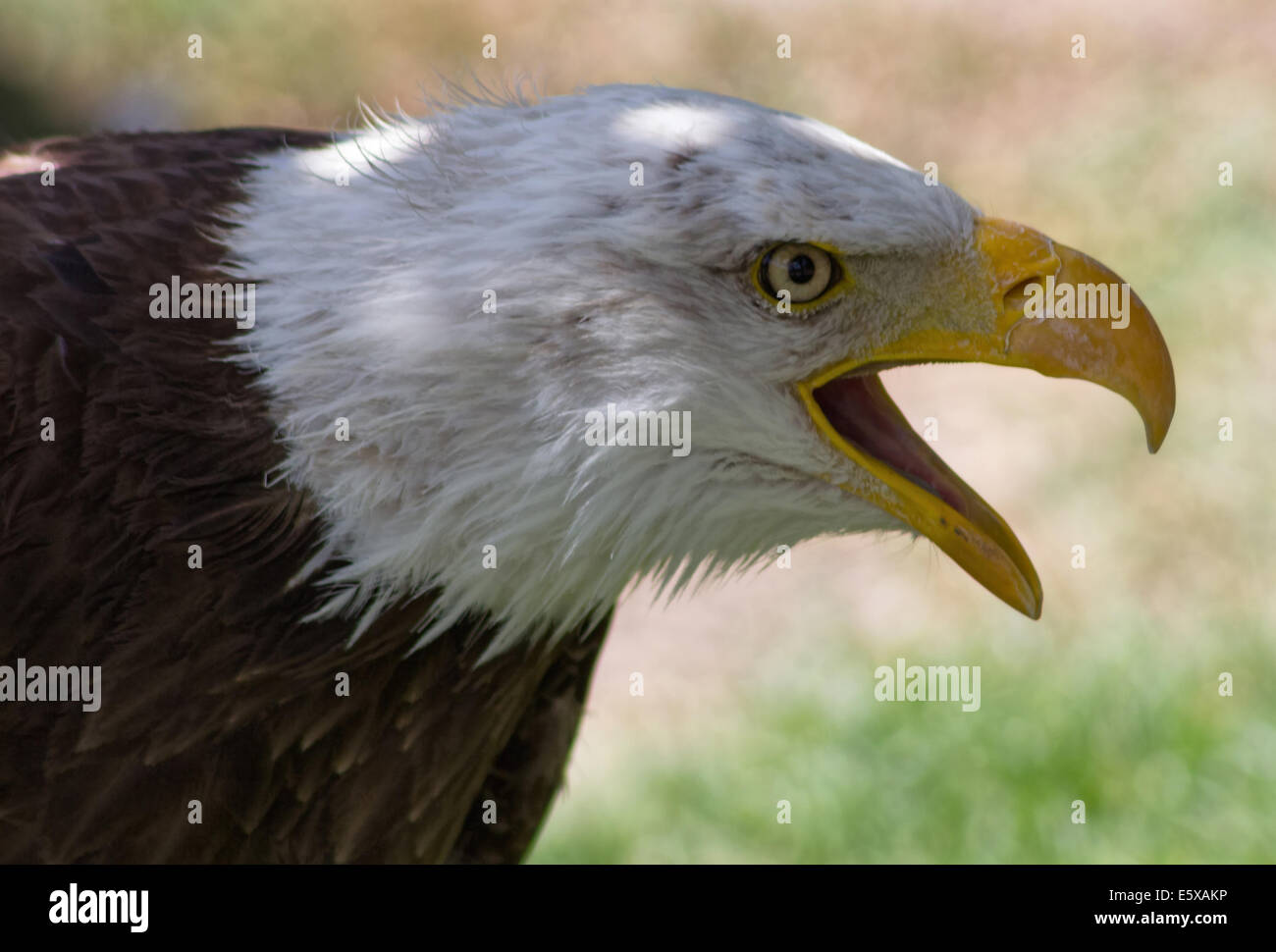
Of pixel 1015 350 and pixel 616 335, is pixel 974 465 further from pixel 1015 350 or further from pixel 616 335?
pixel 616 335

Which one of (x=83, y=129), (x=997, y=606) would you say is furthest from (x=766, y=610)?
(x=83, y=129)

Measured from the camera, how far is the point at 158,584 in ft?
7.91

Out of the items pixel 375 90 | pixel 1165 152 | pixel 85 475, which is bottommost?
pixel 85 475

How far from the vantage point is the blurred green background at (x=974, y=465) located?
15.0ft

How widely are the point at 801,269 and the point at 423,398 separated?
24.4 inches

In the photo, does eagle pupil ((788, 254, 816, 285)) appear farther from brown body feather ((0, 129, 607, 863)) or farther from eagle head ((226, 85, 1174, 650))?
brown body feather ((0, 129, 607, 863))

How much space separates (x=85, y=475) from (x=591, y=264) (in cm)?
85

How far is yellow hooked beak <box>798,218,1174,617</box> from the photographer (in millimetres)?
2492

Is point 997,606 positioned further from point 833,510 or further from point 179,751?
point 179,751

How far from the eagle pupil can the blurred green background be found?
0.64 meters

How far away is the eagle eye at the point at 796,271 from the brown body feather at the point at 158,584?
30.6 inches

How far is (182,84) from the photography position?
733 centimetres

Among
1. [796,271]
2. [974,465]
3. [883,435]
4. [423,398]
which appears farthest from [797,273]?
[974,465]

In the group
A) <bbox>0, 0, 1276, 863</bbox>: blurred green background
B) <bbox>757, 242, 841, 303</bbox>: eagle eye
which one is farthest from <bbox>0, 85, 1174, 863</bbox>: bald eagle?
<bbox>0, 0, 1276, 863</bbox>: blurred green background
